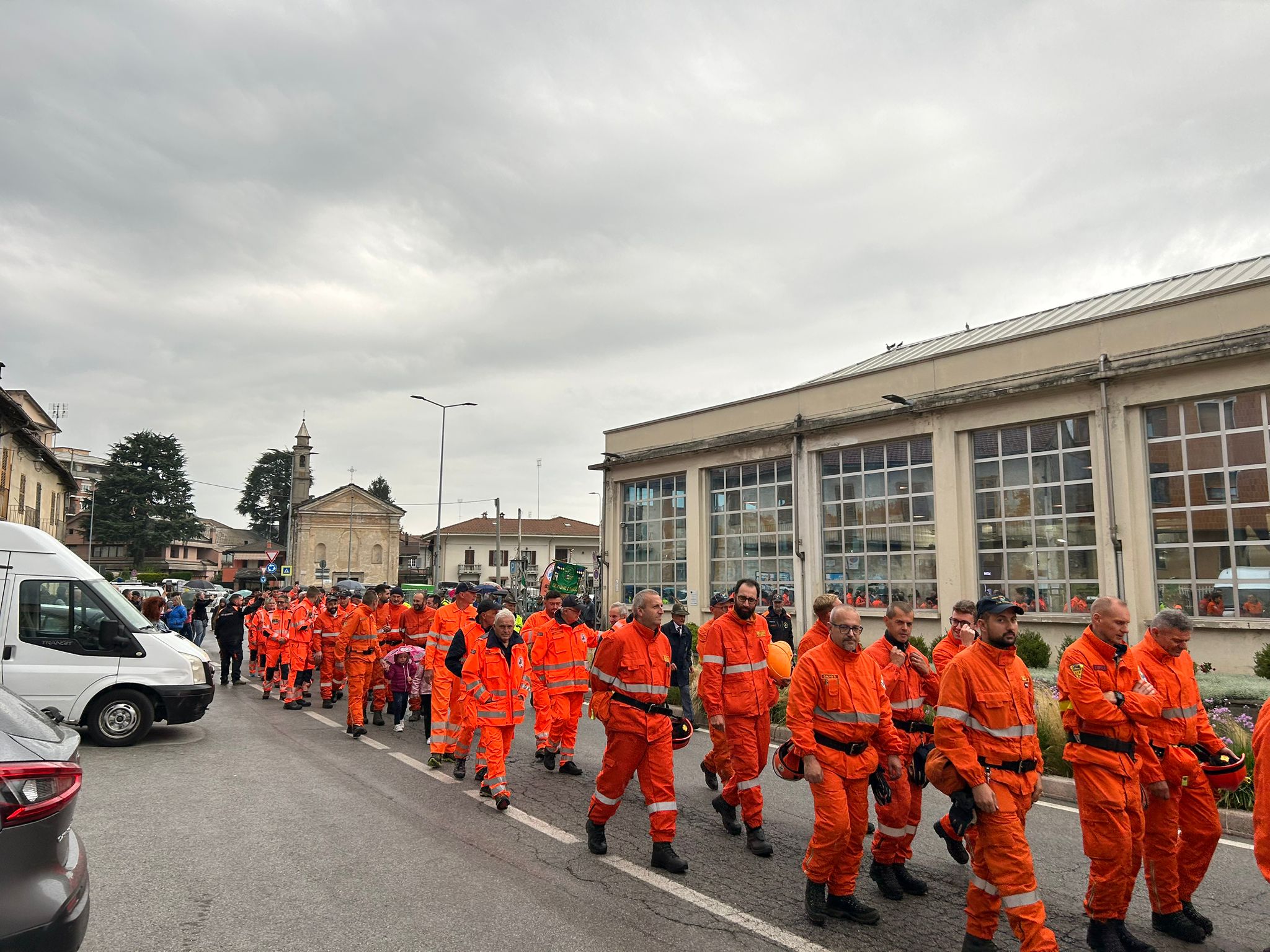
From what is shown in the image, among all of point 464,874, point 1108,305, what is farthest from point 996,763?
point 1108,305

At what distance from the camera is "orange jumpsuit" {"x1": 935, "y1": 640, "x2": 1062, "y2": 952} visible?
4.19 m

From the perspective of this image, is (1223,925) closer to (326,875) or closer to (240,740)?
(326,875)

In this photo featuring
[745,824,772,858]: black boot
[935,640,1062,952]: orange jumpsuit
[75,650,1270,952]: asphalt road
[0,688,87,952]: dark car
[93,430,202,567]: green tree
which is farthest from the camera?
[93,430,202,567]: green tree

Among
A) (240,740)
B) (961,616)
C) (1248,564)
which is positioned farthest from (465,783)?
(1248,564)

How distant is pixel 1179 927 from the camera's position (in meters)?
4.86

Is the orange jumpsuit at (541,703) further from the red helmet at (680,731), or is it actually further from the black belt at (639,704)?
the black belt at (639,704)

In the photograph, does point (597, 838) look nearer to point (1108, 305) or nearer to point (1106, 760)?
point (1106, 760)

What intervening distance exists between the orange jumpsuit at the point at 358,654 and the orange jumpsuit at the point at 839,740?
7.22 m

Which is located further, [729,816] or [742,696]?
[729,816]

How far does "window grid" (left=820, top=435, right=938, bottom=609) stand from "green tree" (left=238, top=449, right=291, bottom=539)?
87.7 metres

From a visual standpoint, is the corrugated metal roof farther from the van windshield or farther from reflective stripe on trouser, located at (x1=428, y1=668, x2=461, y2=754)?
the van windshield

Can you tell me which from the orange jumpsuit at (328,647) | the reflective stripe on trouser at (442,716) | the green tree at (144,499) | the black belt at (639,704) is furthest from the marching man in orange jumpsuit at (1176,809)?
the green tree at (144,499)

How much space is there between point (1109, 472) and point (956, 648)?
39.5 ft

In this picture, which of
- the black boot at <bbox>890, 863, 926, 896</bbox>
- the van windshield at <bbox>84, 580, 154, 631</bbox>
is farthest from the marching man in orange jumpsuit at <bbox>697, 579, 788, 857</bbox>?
the van windshield at <bbox>84, 580, 154, 631</bbox>
